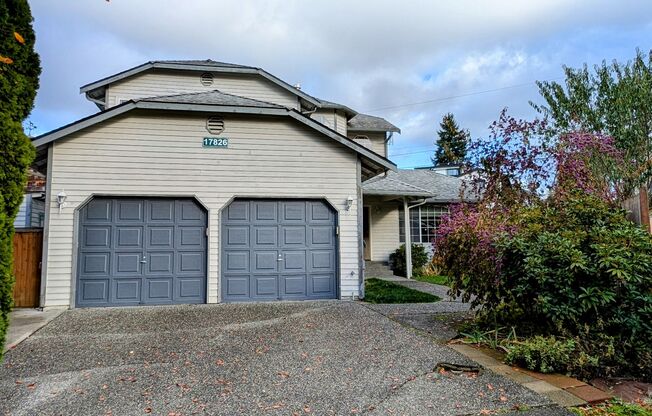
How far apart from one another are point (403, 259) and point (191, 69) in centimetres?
998

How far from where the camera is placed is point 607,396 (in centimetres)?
379

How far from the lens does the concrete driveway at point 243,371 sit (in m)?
3.69

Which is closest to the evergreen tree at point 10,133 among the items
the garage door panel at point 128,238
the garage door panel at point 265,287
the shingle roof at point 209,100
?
the shingle roof at point 209,100

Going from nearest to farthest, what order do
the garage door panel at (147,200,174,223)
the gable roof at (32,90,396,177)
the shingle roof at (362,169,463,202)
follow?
the gable roof at (32,90,396,177) → the garage door panel at (147,200,174,223) → the shingle roof at (362,169,463,202)

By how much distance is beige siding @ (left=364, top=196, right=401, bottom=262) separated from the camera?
15.9 m

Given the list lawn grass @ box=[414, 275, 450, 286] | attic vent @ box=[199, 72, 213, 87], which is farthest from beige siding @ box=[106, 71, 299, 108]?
lawn grass @ box=[414, 275, 450, 286]

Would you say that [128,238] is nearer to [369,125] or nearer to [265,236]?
[265,236]

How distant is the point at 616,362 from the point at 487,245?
200 cm

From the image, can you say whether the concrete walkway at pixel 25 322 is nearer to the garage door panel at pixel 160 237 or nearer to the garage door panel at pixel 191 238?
the garage door panel at pixel 160 237

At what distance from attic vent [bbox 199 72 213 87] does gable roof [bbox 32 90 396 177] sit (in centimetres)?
345

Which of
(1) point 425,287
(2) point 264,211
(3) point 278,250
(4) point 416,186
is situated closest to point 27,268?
(2) point 264,211

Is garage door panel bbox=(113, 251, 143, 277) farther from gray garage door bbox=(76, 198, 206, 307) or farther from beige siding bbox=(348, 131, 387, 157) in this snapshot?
beige siding bbox=(348, 131, 387, 157)

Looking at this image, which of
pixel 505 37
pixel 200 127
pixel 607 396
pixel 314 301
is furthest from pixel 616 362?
pixel 505 37

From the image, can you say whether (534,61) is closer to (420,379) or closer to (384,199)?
(384,199)
